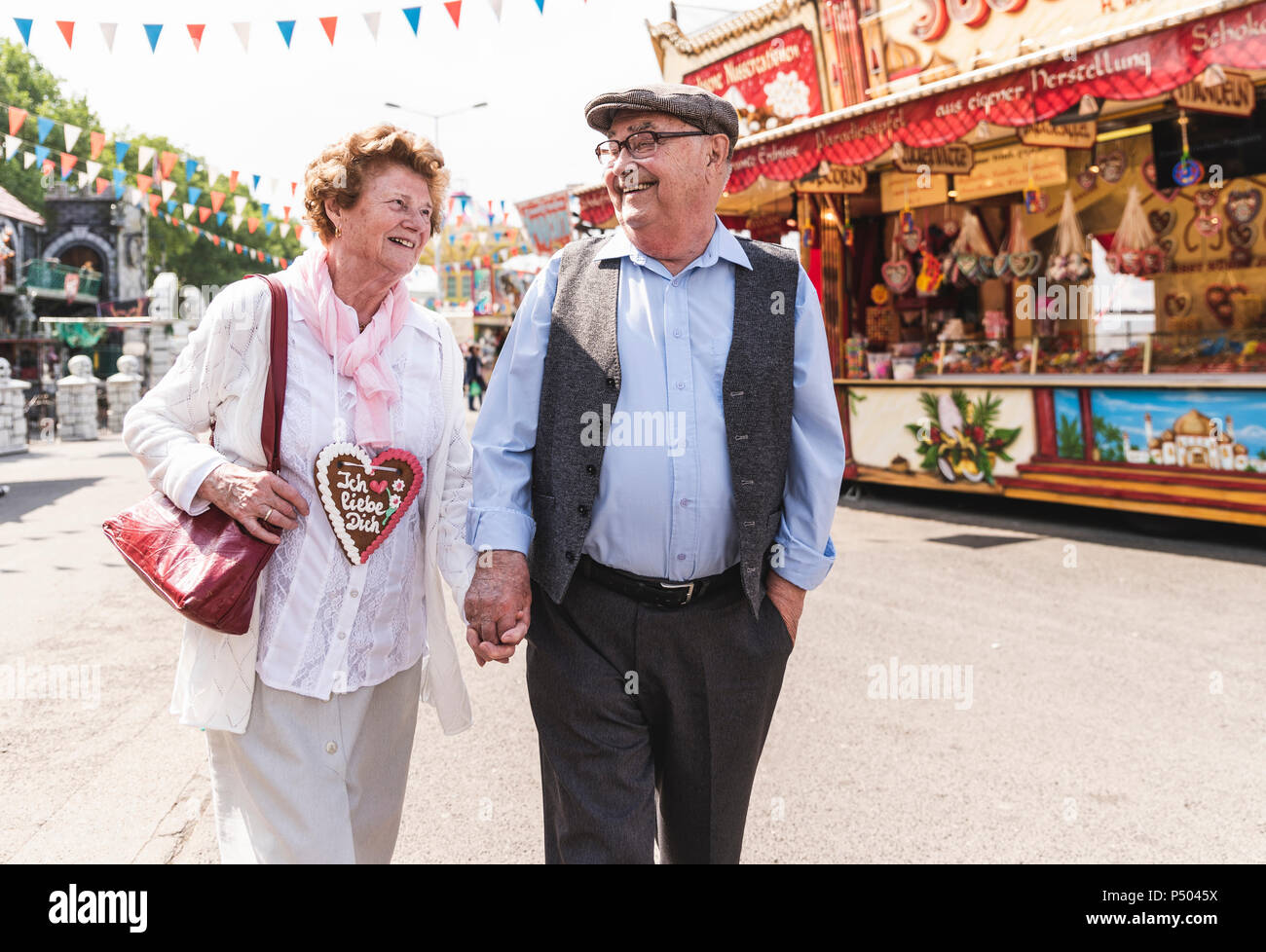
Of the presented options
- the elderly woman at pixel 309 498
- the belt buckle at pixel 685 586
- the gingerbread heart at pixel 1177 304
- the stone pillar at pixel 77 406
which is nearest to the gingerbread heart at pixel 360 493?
the elderly woman at pixel 309 498

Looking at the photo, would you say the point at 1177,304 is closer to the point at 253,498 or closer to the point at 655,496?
the point at 655,496

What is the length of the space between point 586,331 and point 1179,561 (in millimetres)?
6529

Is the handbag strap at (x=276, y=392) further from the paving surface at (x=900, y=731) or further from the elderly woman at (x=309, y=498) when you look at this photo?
the paving surface at (x=900, y=731)

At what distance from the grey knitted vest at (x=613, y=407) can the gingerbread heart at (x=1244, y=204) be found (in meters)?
9.66

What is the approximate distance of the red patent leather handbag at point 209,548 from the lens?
2.27m

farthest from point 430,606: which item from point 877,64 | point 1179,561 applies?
point 877,64

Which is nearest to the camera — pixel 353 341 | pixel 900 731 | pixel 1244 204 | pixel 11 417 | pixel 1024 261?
pixel 353 341

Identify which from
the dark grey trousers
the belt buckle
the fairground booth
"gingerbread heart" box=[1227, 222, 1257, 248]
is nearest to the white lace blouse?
the dark grey trousers

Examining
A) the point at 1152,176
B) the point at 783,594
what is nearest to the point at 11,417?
the point at 1152,176

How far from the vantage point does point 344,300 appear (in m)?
2.54

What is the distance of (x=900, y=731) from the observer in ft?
14.3

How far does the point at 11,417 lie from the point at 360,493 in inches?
728

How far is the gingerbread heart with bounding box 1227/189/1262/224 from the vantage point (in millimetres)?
10031
